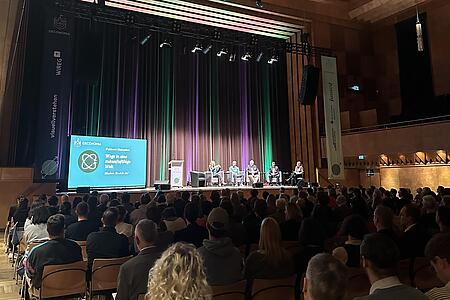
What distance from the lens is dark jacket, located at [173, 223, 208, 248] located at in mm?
3740

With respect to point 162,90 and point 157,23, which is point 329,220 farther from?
point 162,90

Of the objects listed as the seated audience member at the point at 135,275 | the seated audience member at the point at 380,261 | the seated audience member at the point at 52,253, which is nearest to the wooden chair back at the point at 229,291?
the seated audience member at the point at 135,275

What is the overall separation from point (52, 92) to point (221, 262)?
8.85 meters

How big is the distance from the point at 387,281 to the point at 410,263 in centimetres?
154

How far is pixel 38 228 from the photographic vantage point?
4.24 metres

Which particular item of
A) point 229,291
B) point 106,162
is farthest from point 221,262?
point 106,162

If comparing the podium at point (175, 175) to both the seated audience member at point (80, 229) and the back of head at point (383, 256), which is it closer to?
the seated audience member at point (80, 229)

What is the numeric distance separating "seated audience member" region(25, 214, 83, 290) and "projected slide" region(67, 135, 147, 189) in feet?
23.1

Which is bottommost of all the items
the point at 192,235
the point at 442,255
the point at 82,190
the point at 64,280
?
the point at 64,280

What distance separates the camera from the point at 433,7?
1402 cm

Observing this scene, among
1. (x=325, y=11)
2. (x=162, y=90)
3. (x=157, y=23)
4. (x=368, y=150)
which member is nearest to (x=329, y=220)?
(x=157, y=23)

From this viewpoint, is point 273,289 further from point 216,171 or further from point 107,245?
point 216,171

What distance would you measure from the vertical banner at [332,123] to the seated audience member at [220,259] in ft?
30.6

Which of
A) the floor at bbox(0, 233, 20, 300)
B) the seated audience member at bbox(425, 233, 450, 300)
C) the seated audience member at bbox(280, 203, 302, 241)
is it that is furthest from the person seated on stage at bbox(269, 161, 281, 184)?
the seated audience member at bbox(425, 233, 450, 300)
